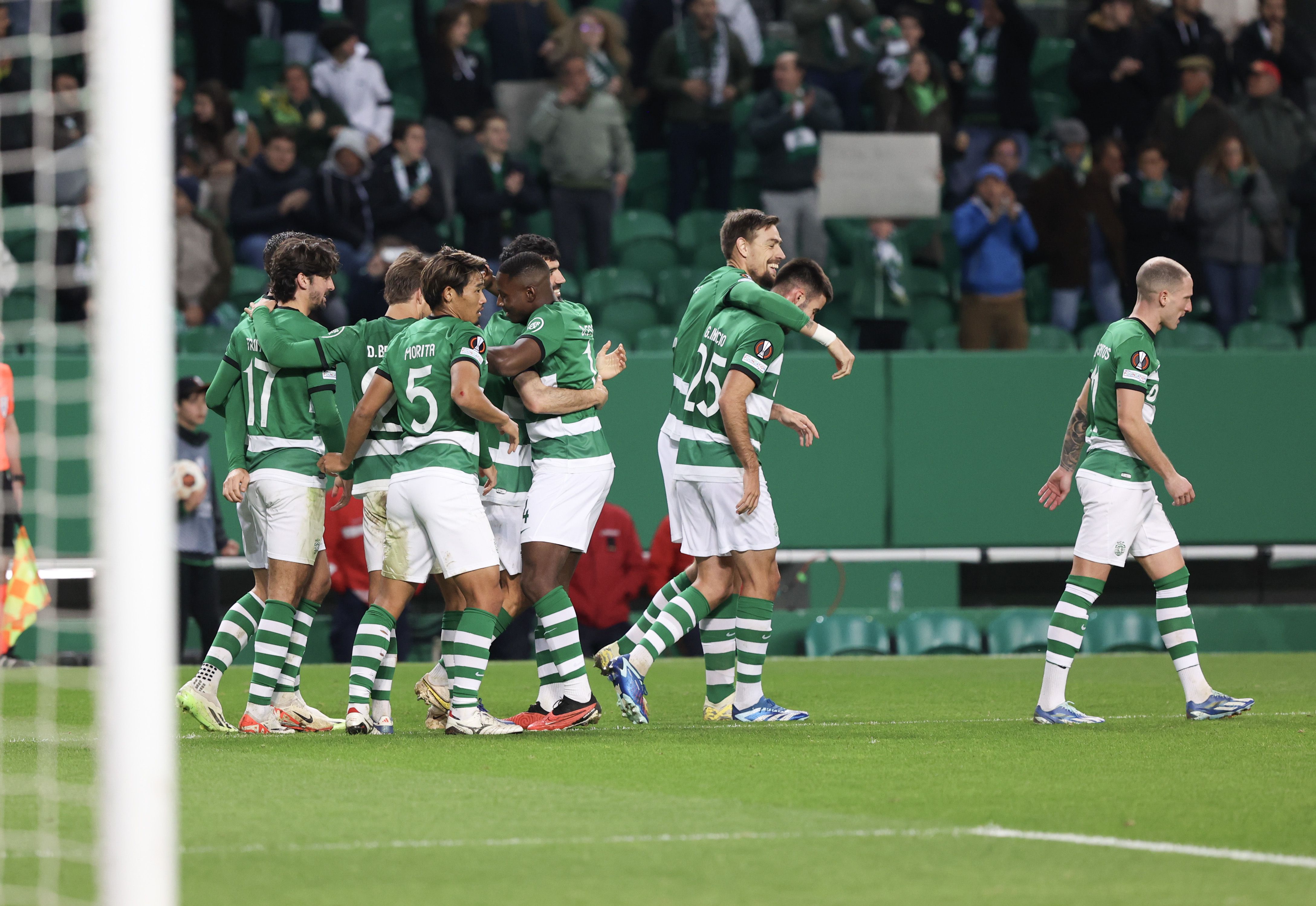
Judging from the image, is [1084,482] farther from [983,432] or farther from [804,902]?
[983,432]

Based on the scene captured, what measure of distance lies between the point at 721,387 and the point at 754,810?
3372 mm

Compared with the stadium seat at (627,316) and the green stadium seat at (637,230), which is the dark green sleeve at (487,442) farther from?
the green stadium seat at (637,230)

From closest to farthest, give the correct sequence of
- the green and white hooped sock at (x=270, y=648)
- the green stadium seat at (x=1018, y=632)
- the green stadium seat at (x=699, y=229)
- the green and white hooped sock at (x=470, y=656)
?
the green and white hooped sock at (x=470, y=656)
the green and white hooped sock at (x=270, y=648)
the green stadium seat at (x=1018, y=632)
the green stadium seat at (x=699, y=229)

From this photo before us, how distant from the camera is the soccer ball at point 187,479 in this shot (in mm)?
12625

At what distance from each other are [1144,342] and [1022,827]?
379cm

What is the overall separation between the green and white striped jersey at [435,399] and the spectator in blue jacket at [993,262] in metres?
Result: 8.92

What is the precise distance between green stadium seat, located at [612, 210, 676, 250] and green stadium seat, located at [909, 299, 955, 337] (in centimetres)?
251

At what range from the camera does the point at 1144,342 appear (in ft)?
28.3

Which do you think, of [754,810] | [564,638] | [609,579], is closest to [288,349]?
[564,638]

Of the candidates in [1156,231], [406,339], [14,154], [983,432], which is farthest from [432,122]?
[406,339]

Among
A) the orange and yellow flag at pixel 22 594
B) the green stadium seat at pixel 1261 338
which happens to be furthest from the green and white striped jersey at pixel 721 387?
the green stadium seat at pixel 1261 338

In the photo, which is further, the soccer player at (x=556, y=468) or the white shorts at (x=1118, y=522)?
the white shorts at (x=1118, y=522)

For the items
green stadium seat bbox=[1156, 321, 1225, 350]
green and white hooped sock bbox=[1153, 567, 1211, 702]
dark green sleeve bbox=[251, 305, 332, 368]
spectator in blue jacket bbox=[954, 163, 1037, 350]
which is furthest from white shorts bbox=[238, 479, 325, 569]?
green stadium seat bbox=[1156, 321, 1225, 350]

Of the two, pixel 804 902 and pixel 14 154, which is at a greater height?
pixel 14 154
